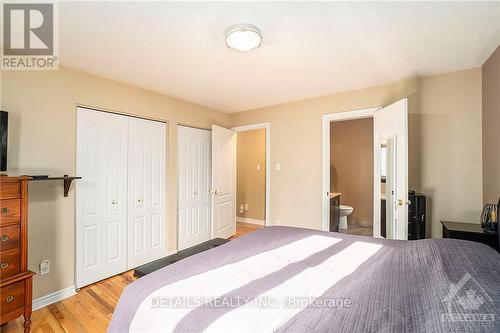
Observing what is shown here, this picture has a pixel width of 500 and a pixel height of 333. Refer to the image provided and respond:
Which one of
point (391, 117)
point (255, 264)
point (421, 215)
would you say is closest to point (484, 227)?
point (421, 215)

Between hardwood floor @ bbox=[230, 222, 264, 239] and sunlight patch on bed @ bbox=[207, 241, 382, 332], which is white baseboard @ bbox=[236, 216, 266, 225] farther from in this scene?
sunlight patch on bed @ bbox=[207, 241, 382, 332]

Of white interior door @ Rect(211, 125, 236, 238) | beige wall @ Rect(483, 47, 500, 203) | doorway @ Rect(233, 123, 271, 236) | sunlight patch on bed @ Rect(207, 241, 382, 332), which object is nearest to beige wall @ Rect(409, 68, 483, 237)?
beige wall @ Rect(483, 47, 500, 203)

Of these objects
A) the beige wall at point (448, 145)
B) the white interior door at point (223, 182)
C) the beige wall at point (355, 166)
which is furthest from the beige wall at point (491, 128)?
the white interior door at point (223, 182)

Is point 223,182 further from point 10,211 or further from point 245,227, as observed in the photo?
point 10,211

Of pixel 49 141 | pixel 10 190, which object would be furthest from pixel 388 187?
pixel 49 141

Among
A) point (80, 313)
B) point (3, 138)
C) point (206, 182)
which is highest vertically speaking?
point (3, 138)

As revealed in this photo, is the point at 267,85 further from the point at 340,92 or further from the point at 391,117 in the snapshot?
the point at 391,117

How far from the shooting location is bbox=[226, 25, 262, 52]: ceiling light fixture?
168 centimetres

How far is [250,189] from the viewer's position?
17.9 ft

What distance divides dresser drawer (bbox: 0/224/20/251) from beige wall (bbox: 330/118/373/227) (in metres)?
4.95

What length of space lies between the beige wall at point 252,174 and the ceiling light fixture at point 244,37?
341 cm

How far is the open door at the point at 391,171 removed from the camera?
2.34 m

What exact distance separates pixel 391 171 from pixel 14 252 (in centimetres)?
356

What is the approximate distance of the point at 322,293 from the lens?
976mm
